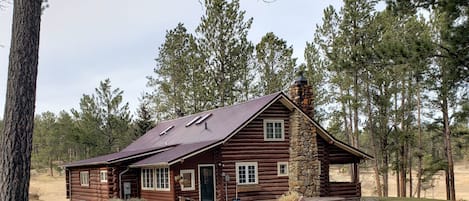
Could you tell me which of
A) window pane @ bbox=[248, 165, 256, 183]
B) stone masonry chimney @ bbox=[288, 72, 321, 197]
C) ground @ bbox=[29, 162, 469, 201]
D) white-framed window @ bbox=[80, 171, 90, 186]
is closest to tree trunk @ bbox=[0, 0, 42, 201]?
window pane @ bbox=[248, 165, 256, 183]

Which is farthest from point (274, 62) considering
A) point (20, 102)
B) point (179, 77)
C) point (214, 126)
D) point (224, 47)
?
point (20, 102)

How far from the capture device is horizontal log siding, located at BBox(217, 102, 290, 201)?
20.8 metres

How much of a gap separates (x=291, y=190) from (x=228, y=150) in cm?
329

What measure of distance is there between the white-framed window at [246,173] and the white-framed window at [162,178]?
9.65 feet

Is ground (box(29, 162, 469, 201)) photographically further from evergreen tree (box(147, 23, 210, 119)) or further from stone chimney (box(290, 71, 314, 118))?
stone chimney (box(290, 71, 314, 118))

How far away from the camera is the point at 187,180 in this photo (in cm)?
2016

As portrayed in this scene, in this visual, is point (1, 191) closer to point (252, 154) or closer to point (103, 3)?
point (103, 3)

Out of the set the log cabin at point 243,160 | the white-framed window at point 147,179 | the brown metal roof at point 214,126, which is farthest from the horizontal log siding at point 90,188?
the brown metal roof at point 214,126

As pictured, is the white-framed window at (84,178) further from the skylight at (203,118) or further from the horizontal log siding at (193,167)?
the horizontal log siding at (193,167)

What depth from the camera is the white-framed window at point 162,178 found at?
20491 mm

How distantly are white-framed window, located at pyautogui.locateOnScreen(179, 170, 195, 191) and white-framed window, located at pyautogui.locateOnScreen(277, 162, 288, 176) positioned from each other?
3.91 meters

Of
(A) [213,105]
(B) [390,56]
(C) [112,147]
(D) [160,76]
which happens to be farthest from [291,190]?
(C) [112,147]

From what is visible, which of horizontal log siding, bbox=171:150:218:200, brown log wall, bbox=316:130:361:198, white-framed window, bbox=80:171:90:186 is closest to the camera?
horizontal log siding, bbox=171:150:218:200

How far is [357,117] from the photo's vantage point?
29688 mm
